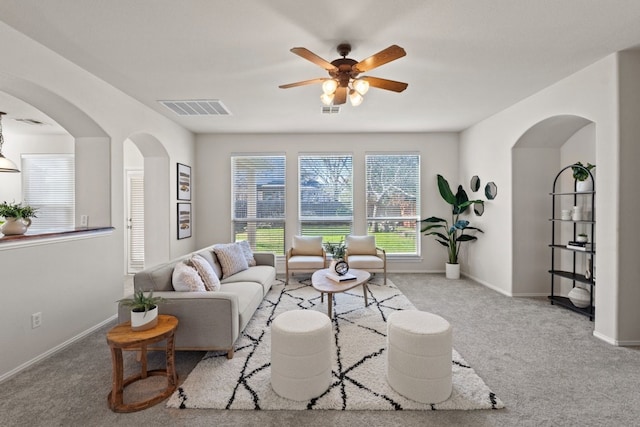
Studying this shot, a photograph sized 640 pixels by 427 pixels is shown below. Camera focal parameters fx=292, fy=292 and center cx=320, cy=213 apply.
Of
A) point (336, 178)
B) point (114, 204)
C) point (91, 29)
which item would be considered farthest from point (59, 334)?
point (336, 178)

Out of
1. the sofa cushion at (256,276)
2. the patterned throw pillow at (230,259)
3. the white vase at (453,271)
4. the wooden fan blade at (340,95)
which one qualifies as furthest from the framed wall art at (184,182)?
the white vase at (453,271)

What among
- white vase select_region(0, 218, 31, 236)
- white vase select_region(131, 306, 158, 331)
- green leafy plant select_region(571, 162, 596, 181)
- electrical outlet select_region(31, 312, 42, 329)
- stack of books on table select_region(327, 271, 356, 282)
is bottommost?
electrical outlet select_region(31, 312, 42, 329)

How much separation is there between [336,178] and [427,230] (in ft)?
6.76

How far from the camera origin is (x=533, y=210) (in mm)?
4211

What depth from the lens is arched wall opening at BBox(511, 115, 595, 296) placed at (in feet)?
13.7

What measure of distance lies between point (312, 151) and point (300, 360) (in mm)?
4317

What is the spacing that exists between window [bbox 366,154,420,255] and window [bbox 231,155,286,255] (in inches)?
69.8

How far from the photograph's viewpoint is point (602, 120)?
2881mm

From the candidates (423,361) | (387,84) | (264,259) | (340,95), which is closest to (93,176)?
(264,259)

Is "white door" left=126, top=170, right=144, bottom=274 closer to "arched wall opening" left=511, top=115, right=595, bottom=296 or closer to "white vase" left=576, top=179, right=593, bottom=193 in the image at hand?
"arched wall opening" left=511, top=115, right=595, bottom=296

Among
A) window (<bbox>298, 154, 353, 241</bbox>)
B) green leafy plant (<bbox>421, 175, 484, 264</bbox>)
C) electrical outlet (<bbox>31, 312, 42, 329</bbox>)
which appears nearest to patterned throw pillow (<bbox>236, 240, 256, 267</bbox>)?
window (<bbox>298, 154, 353, 241</bbox>)

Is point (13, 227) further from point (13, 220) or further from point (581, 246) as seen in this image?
point (581, 246)

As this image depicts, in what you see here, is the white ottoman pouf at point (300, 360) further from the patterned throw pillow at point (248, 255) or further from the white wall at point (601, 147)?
the white wall at point (601, 147)

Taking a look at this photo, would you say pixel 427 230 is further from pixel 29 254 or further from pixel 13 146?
pixel 13 146
